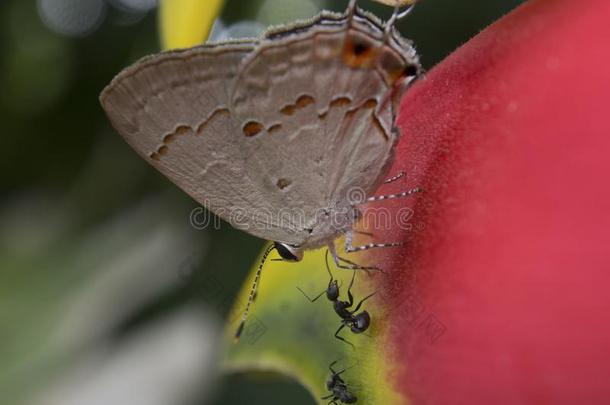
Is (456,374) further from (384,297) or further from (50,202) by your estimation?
(50,202)

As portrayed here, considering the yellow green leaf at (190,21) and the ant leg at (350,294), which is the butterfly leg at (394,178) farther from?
the yellow green leaf at (190,21)

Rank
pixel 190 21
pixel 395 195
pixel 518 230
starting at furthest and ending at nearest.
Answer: pixel 190 21
pixel 395 195
pixel 518 230

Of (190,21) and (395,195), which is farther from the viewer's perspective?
(190,21)

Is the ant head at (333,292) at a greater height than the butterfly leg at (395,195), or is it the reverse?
the butterfly leg at (395,195)

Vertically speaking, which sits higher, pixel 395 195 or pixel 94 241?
pixel 395 195

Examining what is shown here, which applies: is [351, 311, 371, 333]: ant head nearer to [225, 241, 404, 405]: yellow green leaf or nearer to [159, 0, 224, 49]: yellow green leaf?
[225, 241, 404, 405]: yellow green leaf

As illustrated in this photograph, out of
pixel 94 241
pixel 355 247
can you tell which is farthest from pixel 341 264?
pixel 94 241

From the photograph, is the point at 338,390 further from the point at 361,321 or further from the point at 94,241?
the point at 94,241

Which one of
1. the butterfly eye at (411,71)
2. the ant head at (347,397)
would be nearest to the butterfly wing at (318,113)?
the butterfly eye at (411,71)
